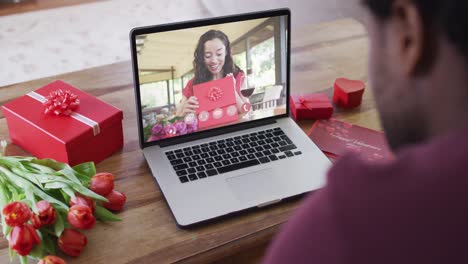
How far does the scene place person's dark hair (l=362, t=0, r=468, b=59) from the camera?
1.45 ft

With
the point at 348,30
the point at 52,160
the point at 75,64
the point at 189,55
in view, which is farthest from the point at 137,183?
the point at 75,64

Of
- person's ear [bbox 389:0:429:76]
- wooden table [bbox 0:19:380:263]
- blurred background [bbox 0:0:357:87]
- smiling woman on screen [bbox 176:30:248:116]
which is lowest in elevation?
blurred background [bbox 0:0:357:87]

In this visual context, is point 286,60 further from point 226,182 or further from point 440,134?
point 440,134

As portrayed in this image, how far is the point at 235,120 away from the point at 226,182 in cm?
19

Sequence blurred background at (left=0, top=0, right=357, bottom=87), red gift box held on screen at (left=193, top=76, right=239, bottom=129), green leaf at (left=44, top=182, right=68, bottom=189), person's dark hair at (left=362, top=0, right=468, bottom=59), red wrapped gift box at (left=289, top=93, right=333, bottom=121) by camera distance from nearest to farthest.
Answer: person's dark hair at (left=362, top=0, right=468, bottom=59) < green leaf at (left=44, top=182, right=68, bottom=189) < red gift box held on screen at (left=193, top=76, right=239, bottom=129) < red wrapped gift box at (left=289, top=93, right=333, bottom=121) < blurred background at (left=0, top=0, right=357, bottom=87)

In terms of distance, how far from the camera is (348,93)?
4.63ft

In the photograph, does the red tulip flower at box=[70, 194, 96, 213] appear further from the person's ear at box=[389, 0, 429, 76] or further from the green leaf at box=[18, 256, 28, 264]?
the person's ear at box=[389, 0, 429, 76]

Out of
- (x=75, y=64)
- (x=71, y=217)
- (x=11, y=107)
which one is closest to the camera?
(x=71, y=217)

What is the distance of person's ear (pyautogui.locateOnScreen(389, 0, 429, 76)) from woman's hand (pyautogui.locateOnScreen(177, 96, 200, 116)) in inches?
29.5

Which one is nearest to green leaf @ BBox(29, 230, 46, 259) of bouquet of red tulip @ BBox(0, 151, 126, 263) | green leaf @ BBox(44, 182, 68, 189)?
bouquet of red tulip @ BBox(0, 151, 126, 263)

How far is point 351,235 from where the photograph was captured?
47 cm

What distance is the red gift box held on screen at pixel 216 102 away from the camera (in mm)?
1232

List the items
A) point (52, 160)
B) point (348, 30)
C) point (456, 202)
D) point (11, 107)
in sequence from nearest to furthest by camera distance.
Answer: point (456, 202), point (52, 160), point (11, 107), point (348, 30)

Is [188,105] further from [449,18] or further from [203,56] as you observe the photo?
[449,18]
